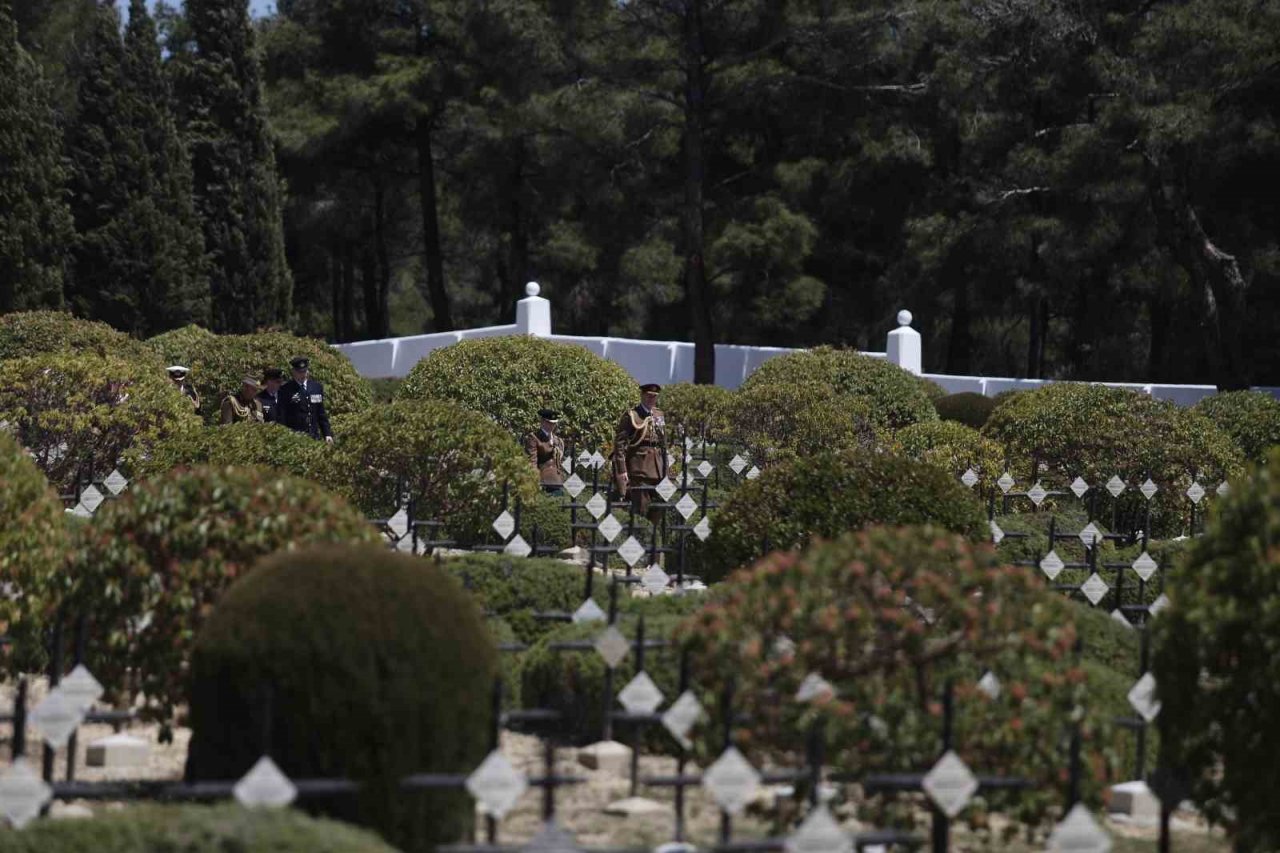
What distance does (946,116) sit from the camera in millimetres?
37875

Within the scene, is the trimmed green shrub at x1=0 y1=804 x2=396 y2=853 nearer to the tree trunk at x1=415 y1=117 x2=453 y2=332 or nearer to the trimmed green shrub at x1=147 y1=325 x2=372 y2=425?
the trimmed green shrub at x1=147 y1=325 x2=372 y2=425

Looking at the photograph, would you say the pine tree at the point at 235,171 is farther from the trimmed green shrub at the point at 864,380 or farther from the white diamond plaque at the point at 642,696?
the white diamond plaque at the point at 642,696

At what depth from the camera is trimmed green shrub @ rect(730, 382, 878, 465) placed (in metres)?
19.7

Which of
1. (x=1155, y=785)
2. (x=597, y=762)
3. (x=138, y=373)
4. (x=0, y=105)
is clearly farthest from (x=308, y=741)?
(x=0, y=105)

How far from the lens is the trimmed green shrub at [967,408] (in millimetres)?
27766

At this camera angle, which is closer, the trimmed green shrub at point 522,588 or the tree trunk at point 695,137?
the trimmed green shrub at point 522,588

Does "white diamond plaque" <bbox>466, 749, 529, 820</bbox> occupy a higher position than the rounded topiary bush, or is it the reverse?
the rounded topiary bush

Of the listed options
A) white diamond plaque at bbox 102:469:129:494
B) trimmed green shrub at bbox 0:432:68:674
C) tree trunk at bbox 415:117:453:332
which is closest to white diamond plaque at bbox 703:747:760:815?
trimmed green shrub at bbox 0:432:68:674

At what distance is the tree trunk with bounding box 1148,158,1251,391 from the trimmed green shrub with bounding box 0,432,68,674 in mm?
24974

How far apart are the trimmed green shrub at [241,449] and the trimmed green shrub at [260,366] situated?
586 centimetres

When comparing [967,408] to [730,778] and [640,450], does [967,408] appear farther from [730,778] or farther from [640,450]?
[730,778]

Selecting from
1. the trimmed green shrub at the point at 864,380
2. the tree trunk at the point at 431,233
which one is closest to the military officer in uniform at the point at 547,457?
the trimmed green shrub at the point at 864,380

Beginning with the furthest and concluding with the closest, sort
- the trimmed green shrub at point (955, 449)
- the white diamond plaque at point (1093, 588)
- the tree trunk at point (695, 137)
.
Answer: the tree trunk at point (695, 137) < the trimmed green shrub at point (955, 449) < the white diamond plaque at point (1093, 588)

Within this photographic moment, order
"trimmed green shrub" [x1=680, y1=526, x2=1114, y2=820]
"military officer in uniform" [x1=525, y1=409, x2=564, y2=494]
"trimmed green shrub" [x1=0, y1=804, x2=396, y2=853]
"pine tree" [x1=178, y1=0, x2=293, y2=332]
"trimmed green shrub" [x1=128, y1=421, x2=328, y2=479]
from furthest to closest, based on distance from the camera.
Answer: "pine tree" [x1=178, y1=0, x2=293, y2=332]
"military officer in uniform" [x1=525, y1=409, x2=564, y2=494]
"trimmed green shrub" [x1=128, y1=421, x2=328, y2=479]
"trimmed green shrub" [x1=680, y1=526, x2=1114, y2=820]
"trimmed green shrub" [x1=0, y1=804, x2=396, y2=853]
